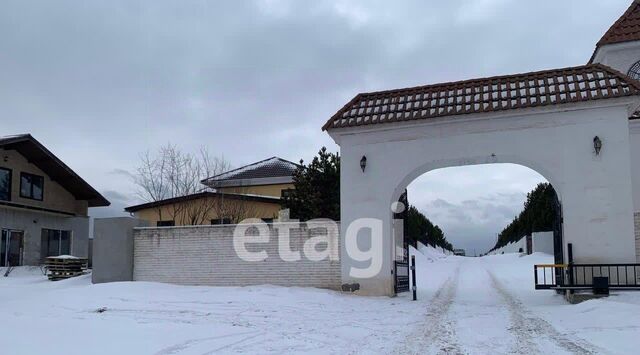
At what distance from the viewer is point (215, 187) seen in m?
30.9

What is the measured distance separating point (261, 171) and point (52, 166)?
490 inches

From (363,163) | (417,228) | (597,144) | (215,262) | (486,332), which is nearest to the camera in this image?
(486,332)

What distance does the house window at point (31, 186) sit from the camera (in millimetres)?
29984

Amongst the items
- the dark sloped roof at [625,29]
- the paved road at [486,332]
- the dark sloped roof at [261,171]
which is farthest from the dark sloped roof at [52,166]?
the dark sloped roof at [625,29]

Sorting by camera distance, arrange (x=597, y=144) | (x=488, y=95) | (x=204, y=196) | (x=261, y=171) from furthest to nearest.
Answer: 1. (x=261, y=171)
2. (x=204, y=196)
3. (x=488, y=95)
4. (x=597, y=144)

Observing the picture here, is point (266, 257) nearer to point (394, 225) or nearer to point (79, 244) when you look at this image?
point (394, 225)

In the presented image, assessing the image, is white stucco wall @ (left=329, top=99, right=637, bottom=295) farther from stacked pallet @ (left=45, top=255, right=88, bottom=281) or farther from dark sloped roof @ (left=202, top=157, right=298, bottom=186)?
dark sloped roof @ (left=202, top=157, right=298, bottom=186)

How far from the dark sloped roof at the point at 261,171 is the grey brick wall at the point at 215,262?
13.1m

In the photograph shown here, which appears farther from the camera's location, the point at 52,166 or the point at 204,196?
the point at 52,166

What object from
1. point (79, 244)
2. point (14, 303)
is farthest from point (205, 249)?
point (79, 244)

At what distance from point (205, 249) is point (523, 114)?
9815 millimetres

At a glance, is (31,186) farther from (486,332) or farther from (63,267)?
(486,332)

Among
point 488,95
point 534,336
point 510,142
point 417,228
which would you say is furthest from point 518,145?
point 417,228

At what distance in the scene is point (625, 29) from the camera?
19094 millimetres
